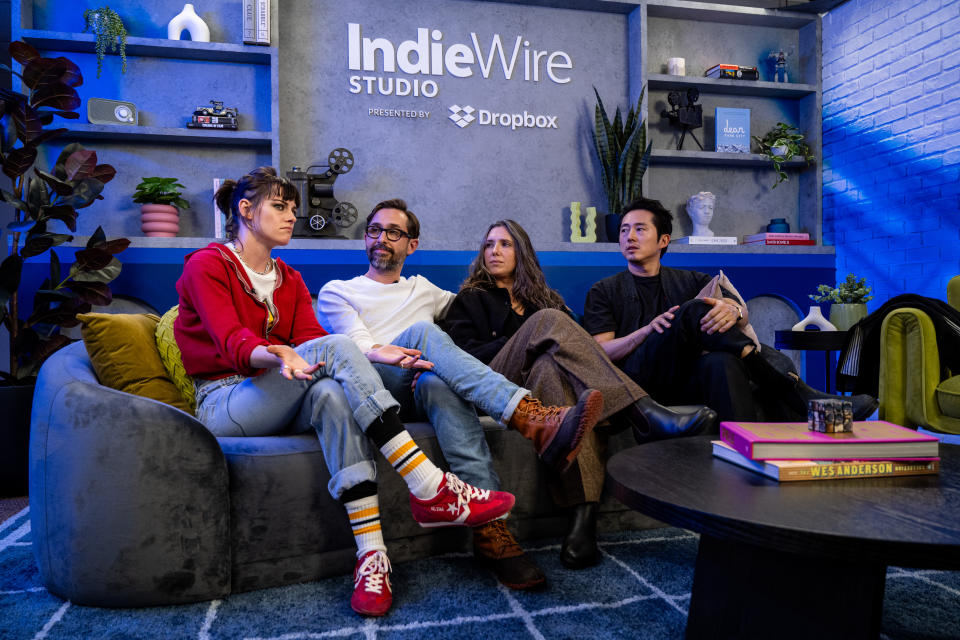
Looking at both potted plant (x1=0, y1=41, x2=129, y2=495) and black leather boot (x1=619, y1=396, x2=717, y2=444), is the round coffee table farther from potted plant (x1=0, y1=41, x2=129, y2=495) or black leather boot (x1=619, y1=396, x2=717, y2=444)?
potted plant (x1=0, y1=41, x2=129, y2=495)

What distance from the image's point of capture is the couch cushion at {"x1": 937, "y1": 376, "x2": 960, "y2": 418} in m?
2.28

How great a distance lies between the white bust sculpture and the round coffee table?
3026mm

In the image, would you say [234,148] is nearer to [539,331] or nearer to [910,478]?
[539,331]

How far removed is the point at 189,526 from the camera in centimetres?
138

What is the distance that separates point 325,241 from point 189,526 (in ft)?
7.15

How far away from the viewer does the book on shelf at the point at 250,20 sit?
339cm

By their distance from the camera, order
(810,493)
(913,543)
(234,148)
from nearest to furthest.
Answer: (913,543)
(810,493)
(234,148)

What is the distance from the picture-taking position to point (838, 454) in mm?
1043

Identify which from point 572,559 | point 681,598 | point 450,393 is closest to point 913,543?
point 681,598

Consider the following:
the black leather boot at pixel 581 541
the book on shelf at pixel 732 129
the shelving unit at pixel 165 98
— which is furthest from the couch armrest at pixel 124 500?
the book on shelf at pixel 732 129

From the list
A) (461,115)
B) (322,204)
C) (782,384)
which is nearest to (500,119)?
(461,115)

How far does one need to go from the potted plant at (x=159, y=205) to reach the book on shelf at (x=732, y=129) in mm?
3285

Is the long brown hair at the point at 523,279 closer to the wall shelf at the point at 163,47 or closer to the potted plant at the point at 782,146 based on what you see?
the wall shelf at the point at 163,47

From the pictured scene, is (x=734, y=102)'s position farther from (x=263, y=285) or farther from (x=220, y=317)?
(x=220, y=317)
